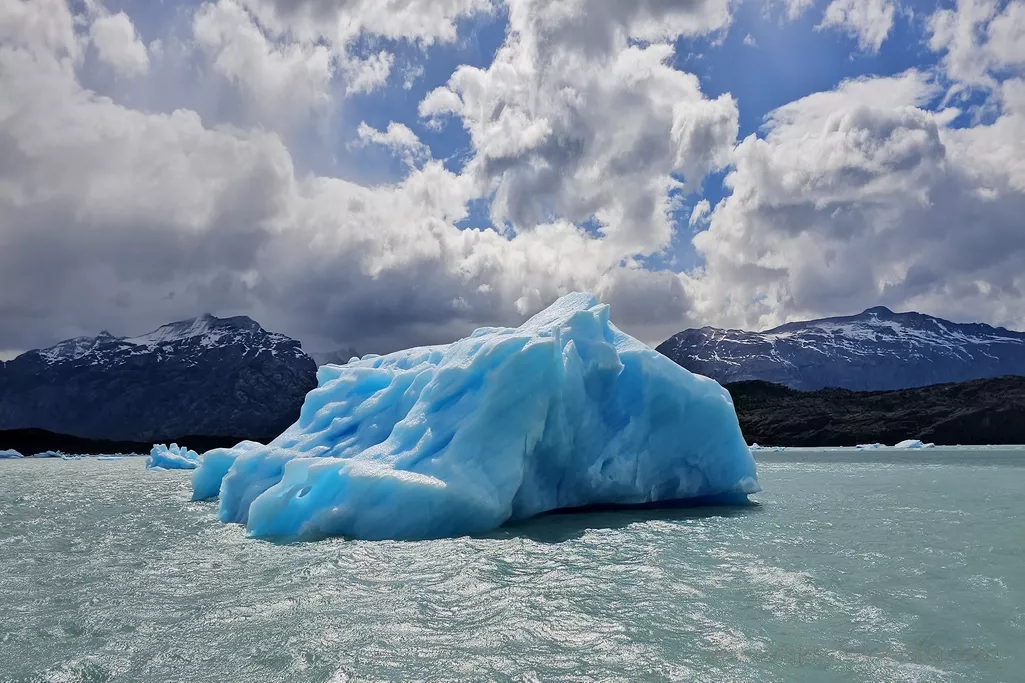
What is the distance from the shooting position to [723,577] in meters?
8.20

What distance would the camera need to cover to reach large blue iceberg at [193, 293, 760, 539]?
11.7m

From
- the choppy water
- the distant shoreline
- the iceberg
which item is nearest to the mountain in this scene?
the distant shoreline

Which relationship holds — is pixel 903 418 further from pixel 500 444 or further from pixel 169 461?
pixel 500 444

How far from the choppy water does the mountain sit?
82.2m

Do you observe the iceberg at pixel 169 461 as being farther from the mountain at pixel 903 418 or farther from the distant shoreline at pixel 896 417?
the mountain at pixel 903 418

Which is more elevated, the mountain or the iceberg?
the mountain

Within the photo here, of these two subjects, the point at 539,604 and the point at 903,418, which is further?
the point at 903,418

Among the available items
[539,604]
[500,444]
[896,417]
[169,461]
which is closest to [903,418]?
[896,417]

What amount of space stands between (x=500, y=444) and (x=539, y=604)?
223 inches

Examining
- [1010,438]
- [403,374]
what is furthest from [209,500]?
[1010,438]

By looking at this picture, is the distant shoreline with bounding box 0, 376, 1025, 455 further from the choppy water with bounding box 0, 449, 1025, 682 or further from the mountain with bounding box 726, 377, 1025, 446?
the choppy water with bounding box 0, 449, 1025, 682

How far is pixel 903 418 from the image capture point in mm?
86938

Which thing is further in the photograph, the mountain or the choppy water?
the mountain

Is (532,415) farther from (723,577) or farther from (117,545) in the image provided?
(117,545)
